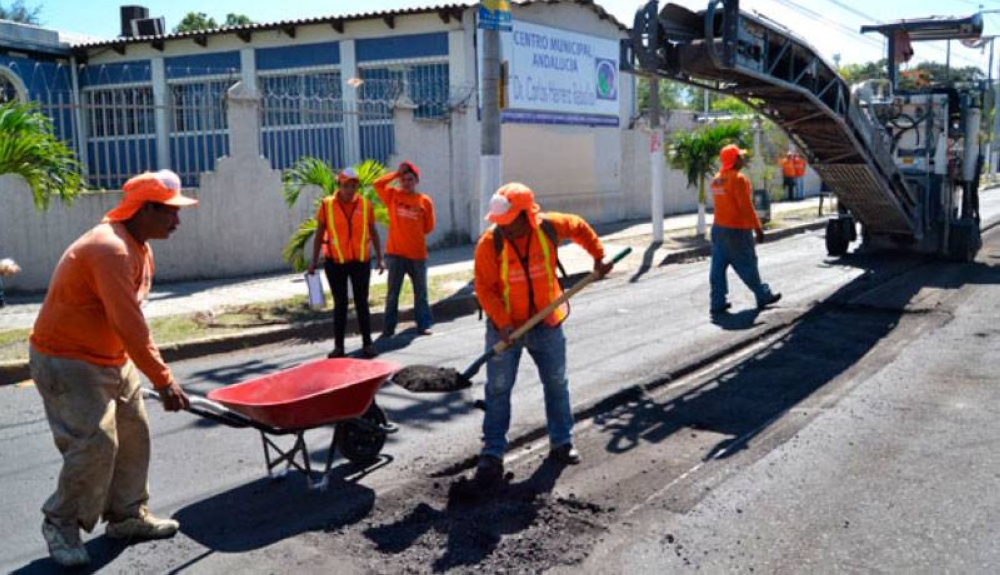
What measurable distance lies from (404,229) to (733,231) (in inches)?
145

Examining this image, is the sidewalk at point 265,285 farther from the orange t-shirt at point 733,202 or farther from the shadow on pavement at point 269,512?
the shadow on pavement at point 269,512

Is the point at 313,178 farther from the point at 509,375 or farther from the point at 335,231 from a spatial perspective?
the point at 509,375

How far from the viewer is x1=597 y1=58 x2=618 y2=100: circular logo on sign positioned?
22.7 meters

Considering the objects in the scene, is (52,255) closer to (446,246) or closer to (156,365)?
(446,246)

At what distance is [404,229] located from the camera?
978 cm

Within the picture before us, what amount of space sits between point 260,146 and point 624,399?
931 centimetres

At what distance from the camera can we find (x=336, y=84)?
2031cm

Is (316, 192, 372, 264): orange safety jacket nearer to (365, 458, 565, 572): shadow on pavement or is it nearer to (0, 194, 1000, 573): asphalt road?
(0, 194, 1000, 573): asphalt road

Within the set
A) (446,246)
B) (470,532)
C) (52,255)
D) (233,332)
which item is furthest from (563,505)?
(446,246)

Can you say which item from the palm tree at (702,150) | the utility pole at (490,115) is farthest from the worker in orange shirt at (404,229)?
the palm tree at (702,150)

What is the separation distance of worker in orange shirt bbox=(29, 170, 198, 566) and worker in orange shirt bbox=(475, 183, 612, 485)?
179 cm

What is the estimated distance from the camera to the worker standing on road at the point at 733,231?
1049 centimetres

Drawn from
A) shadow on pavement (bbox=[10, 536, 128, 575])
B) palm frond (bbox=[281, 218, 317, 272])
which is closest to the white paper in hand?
palm frond (bbox=[281, 218, 317, 272])

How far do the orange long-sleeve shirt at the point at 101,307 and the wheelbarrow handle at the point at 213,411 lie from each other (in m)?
0.31
